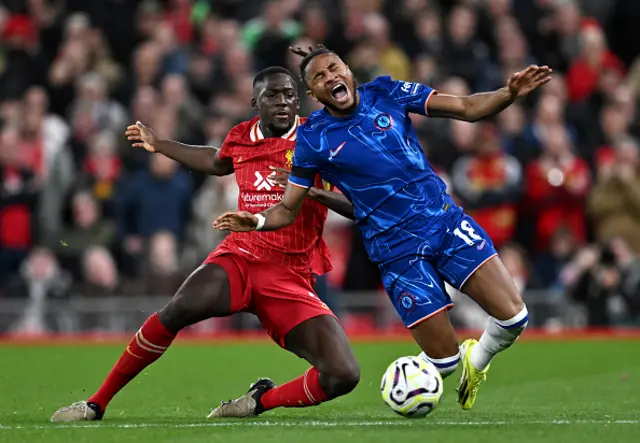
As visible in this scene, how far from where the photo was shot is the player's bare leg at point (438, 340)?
845cm

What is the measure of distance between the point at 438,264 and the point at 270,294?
105 cm

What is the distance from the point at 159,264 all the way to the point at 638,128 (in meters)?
6.06

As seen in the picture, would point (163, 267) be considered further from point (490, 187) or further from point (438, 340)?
point (438, 340)

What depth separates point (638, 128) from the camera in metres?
16.9

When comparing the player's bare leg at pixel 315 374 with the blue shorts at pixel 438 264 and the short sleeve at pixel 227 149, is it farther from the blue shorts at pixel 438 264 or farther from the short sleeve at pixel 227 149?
the short sleeve at pixel 227 149

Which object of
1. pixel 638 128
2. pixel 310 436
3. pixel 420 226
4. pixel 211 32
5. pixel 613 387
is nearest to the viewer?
pixel 310 436

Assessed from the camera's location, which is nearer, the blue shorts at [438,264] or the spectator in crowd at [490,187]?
the blue shorts at [438,264]

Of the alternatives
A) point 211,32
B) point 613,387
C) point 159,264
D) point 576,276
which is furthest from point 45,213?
point 613,387

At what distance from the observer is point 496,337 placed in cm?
854

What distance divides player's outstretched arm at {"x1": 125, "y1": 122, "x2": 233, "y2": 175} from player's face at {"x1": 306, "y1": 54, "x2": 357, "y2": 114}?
89 cm

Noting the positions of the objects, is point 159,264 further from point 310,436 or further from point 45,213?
point 310,436

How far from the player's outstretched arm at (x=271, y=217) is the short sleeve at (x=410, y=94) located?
0.80 m

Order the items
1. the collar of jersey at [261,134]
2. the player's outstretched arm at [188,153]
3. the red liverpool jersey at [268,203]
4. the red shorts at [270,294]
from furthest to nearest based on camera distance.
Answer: the player's outstretched arm at [188,153] → the collar of jersey at [261,134] → the red liverpool jersey at [268,203] → the red shorts at [270,294]

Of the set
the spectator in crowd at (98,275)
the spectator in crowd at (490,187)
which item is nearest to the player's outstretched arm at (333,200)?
the spectator in crowd at (490,187)
